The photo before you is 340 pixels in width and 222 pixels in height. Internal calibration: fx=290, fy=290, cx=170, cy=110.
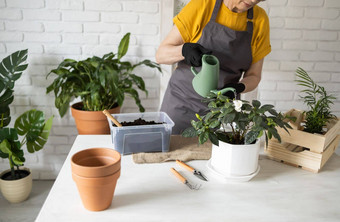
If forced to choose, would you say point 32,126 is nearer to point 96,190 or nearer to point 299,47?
point 96,190

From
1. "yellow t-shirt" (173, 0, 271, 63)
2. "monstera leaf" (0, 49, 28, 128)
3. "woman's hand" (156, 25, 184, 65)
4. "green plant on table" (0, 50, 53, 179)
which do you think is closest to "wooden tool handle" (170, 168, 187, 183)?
"woman's hand" (156, 25, 184, 65)

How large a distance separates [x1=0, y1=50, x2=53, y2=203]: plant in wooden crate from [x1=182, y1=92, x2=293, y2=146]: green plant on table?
1.64m

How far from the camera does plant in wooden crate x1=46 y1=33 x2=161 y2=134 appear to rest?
2.20 m

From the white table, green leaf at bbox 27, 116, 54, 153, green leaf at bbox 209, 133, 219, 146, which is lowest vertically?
green leaf at bbox 27, 116, 54, 153

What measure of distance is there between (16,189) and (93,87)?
109cm

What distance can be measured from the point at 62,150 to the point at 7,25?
1190 millimetres

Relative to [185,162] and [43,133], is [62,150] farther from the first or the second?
[185,162]

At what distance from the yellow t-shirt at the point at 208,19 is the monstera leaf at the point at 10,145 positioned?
146 cm

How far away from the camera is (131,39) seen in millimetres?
2512

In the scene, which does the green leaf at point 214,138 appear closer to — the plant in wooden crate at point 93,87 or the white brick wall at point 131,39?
the plant in wooden crate at point 93,87

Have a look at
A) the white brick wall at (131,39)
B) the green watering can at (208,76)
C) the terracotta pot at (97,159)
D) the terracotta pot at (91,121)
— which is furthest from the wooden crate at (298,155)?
the white brick wall at (131,39)

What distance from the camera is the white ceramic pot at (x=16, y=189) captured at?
2.34 m

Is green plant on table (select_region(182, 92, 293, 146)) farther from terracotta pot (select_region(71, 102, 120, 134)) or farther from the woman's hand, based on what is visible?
terracotta pot (select_region(71, 102, 120, 134))

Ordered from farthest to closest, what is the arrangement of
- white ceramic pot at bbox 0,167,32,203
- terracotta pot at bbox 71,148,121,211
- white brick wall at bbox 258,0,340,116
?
white brick wall at bbox 258,0,340,116 → white ceramic pot at bbox 0,167,32,203 → terracotta pot at bbox 71,148,121,211
